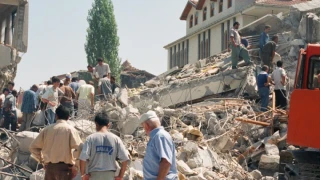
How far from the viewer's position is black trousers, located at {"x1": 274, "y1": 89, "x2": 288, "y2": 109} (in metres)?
15.0

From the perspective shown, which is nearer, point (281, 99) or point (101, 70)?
point (281, 99)

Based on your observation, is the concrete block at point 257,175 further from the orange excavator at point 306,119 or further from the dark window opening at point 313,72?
the dark window opening at point 313,72

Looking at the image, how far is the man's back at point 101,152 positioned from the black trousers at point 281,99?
25.8 feet

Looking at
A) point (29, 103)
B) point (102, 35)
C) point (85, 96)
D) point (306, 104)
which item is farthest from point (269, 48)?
point (102, 35)

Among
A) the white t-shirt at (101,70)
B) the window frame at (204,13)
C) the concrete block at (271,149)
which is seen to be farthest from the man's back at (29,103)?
the window frame at (204,13)

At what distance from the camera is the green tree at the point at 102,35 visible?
2275 inches

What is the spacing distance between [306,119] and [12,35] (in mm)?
14713

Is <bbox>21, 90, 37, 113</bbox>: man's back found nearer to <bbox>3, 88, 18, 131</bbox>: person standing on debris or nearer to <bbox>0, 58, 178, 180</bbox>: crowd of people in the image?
<bbox>3, 88, 18, 131</bbox>: person standing on debris

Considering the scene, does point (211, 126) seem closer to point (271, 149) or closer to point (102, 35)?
point (271, 149)

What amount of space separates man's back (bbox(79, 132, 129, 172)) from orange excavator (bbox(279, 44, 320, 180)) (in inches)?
109

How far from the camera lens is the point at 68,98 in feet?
47.3

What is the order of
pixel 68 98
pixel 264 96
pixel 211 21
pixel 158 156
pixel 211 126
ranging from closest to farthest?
pixel 158 156
pixel 68 98
pixel 211 126
pixel 264 96
pixel 211 21

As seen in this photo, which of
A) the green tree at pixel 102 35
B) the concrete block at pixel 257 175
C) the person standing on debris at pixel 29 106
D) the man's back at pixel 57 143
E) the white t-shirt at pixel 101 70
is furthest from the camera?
the green tree at pixel 102 35

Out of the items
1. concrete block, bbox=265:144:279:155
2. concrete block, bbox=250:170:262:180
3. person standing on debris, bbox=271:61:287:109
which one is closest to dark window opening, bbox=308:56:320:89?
concrete block, bbox=250:170:262:180
